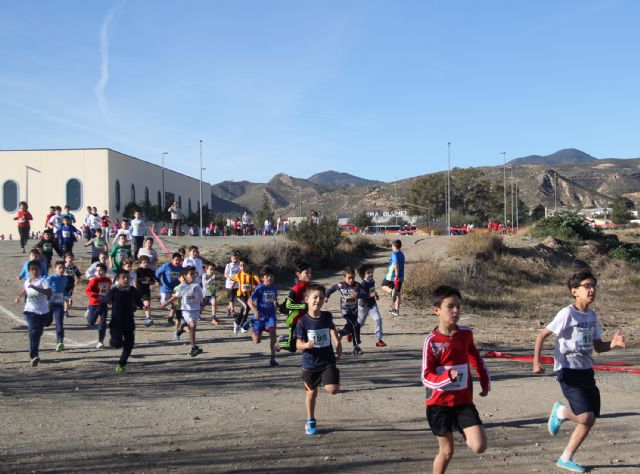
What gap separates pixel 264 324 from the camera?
1138cm

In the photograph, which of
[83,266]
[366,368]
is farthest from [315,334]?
[83,266]

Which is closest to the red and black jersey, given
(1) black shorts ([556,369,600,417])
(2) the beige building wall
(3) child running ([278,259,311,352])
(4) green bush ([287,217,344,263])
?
(1) black shorts ([556,369,600,417])

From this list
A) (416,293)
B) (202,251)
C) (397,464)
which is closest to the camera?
(397,464)

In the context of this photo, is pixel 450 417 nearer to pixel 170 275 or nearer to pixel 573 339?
pixel 573 339

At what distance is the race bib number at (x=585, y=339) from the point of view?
20.4 feet

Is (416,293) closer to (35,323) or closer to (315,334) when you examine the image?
(35,323)

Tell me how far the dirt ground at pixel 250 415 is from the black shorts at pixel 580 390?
52 cm

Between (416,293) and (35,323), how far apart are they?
11.8 m

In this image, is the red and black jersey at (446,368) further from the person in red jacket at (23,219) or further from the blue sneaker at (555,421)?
the person in red jacket at (23,219)

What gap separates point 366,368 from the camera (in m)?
11.2

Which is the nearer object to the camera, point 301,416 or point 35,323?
point 301,416

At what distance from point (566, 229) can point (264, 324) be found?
31239mm

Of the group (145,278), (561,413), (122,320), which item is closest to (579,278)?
(561,413)

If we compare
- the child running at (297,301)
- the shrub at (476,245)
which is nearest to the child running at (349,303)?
the child running at (297,301)
